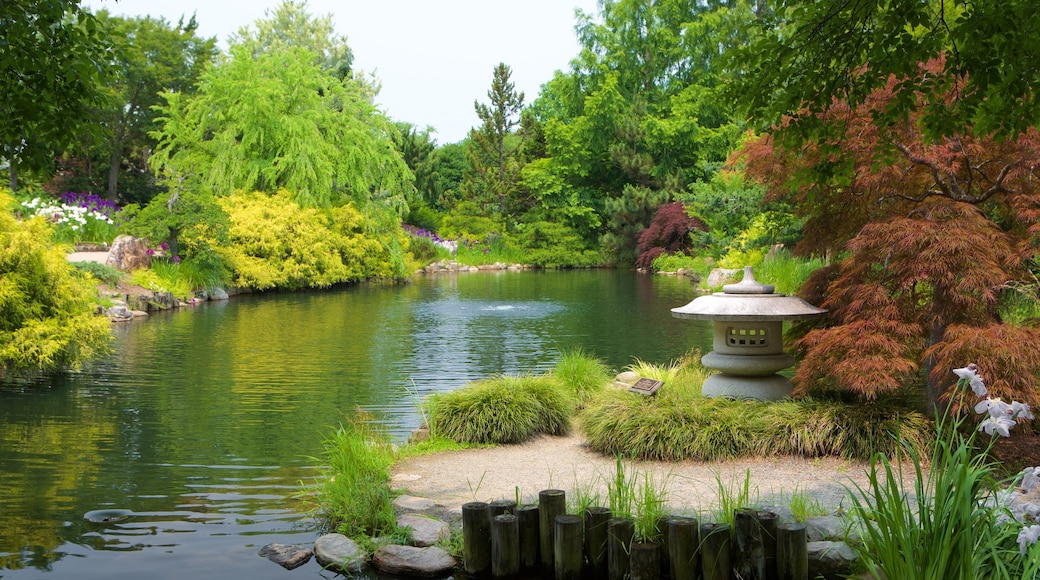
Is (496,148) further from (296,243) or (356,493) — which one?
(356,493)

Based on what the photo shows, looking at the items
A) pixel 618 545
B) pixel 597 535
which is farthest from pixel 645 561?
pixel 597 535

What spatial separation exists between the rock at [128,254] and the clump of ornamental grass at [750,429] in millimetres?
14833

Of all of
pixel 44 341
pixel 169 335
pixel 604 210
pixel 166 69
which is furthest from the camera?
pixel 604 210

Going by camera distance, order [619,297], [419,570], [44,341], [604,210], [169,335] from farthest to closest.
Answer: [604,210] → [619,297] → [169,335] → [44,341] → [419,570]

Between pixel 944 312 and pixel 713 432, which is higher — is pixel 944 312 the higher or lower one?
the higher one

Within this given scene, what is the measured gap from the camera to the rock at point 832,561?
4.18m

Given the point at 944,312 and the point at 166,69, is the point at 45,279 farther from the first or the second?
the point at 166,69

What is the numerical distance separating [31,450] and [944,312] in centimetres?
703

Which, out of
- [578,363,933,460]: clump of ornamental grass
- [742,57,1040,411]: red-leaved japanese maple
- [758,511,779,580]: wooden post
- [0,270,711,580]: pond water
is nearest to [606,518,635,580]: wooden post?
[758,511,779,580]: wooden post

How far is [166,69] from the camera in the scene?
29328 millimetres

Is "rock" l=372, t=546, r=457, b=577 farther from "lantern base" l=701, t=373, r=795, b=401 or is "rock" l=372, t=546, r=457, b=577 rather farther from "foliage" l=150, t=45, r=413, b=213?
"foliage" l=150, t=45, r=413, b=213

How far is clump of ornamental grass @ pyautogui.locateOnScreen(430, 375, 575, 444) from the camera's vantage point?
23.5 feet

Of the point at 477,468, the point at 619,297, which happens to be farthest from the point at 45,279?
the point at 619,297

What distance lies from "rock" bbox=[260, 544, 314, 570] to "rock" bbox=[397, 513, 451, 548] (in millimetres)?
530
